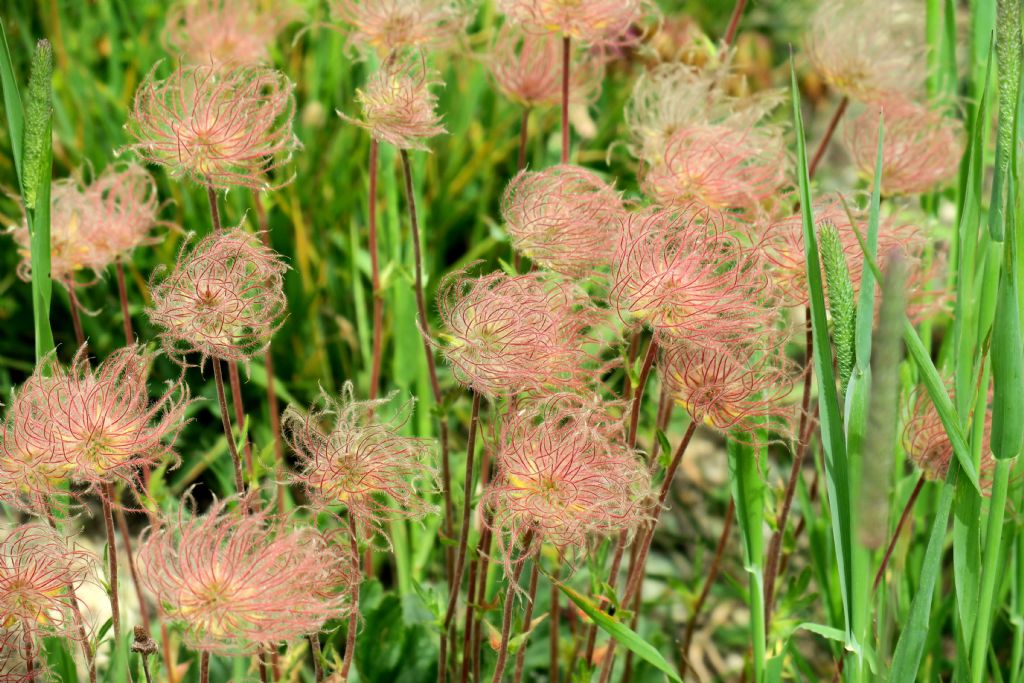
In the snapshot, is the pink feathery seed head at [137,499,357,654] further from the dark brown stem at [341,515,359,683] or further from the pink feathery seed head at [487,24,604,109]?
the pink feathery seed head at [487,24,604,109]

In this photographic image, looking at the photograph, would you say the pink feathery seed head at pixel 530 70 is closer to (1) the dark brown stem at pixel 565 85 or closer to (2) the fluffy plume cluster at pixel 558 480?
(1) the dark brown stem at pixel 565 85

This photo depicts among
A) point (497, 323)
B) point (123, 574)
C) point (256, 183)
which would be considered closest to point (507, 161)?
point (123, 574)

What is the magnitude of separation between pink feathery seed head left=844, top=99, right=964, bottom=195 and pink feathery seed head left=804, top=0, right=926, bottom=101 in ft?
0.19

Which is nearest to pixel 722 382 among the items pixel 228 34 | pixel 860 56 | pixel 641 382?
pixel 641 382

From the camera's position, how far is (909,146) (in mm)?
1903

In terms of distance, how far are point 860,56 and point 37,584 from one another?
168 centimetres

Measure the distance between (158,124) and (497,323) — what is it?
0.60m

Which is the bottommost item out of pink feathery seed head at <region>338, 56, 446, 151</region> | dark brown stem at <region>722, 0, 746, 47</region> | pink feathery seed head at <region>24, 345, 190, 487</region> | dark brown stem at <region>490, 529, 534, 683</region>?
dark brown stem at <region>490, 529, 534, 683</region>

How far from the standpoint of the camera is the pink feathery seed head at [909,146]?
1908 millimetres

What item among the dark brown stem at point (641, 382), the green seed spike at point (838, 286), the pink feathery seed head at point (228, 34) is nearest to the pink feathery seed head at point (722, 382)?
the dark brown stem at point (641, 382)

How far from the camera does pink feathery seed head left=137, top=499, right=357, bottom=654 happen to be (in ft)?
3.96

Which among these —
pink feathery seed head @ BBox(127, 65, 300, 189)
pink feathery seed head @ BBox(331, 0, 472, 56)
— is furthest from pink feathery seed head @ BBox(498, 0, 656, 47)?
pink feathery seed head @ BBox(127, 65, 300, 189)

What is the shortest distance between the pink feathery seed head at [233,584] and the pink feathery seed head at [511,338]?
277mm

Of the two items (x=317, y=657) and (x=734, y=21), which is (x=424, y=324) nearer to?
(x=317, y=657)
